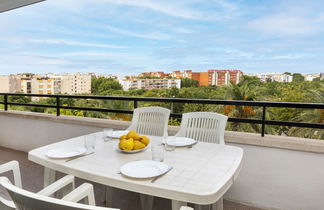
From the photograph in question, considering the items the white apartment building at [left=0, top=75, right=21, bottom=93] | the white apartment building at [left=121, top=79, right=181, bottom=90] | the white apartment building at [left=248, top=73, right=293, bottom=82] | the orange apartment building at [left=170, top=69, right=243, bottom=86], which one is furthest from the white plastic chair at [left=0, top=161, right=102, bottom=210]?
the white apartment building at [left=248, top=73, right=293, bottom=82]

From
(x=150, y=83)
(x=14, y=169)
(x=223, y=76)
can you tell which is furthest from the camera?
(x=150, y=83)

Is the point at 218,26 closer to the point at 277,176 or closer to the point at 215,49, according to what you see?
the point at 215,49

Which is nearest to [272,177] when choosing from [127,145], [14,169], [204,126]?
[204,126]

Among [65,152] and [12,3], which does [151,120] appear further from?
[12,3]

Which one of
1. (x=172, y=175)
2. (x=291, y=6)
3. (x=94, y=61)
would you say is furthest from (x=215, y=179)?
(x=291, y=6)

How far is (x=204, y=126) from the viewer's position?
227cm

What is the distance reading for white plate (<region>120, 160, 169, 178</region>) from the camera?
1303 mm

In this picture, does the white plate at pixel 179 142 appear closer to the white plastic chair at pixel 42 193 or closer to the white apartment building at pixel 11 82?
the white plastic chair at pixel 42 193

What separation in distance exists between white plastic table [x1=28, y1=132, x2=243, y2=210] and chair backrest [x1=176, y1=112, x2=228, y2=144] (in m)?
0.33

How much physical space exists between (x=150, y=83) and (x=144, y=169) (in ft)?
25.9

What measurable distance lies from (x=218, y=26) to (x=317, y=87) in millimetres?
7406

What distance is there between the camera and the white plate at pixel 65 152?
1.58 meters

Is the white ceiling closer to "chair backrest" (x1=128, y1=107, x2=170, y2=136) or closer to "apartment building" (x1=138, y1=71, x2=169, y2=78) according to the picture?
"chair backrest" (x1=128, y1=107, x2=170, y2=136)

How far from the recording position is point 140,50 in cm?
1266
